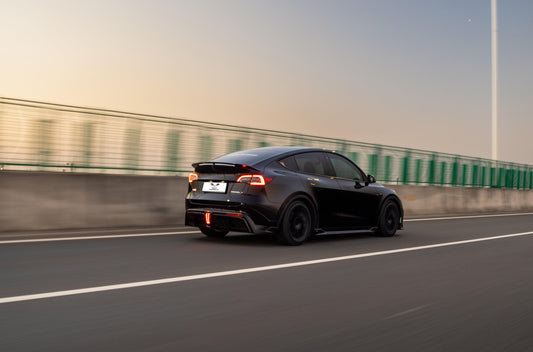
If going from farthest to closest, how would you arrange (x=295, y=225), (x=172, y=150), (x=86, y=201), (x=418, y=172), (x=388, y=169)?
(x=418, y=172) → (x=388, y=169) → (x=172, y=150) → (x=86, y=201) → (x=295, y=225)

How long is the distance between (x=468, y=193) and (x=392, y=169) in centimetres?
515

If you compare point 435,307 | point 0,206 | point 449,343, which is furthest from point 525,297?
point 0,206

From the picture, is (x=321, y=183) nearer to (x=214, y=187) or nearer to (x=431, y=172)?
(x=214, y=187)

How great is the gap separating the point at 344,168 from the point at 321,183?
0.93 meters

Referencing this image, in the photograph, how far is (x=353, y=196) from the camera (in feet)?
34.5

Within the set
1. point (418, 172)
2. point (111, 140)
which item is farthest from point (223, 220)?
point (418, 172)

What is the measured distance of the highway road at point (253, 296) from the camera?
4035mm

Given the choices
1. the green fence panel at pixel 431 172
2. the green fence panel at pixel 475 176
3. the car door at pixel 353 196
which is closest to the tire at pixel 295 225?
the car door at pixel 353 196

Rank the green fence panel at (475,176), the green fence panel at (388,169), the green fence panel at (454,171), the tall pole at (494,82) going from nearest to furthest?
1. the green fence panel at (388,169)
2. the green fence panel at (454,171)
3. the green fence panel at (475,176)
4. the tall pole at (494,82)

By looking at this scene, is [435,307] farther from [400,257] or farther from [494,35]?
[494,35]

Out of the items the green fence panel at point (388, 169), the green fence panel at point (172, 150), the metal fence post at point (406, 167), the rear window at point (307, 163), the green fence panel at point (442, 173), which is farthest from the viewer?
the green fence panel at point (442, 173)

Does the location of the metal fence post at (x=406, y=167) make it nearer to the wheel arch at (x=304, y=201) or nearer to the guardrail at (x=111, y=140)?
the guardrail at (x=111, y=140)

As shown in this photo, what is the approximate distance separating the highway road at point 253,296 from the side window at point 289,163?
48.2 inches

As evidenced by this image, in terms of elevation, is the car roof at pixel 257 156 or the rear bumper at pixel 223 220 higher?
the car roof at pixel 257 156
